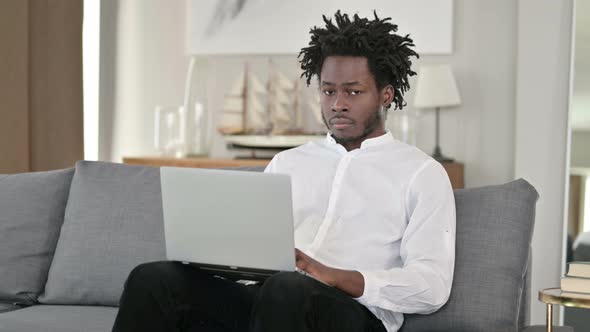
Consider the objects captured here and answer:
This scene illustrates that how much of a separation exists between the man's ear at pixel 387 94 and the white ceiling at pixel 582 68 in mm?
Result: 2038

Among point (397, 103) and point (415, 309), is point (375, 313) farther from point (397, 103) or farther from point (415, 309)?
point (397, 103)

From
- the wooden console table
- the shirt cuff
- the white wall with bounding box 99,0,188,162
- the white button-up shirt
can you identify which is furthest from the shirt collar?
the white wall with bounding box 99,0,188,162

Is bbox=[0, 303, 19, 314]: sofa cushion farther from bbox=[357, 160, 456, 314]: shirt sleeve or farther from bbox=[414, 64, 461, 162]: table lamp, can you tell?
bbox=[414, 64, 461, 162]: table lamp

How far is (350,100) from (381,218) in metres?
0.32

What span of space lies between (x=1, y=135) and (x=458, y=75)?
223 centimetres

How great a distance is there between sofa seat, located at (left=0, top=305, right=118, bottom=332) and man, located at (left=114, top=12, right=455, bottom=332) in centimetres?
45

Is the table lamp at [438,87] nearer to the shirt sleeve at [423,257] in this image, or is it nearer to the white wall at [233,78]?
the white wall at [233,78]

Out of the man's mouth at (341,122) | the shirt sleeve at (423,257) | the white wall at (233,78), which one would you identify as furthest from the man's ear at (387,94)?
the white wall at (233,78)

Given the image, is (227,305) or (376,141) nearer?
(227,305)

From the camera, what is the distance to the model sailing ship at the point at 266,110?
4895 mm

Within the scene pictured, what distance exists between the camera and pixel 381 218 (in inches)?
87.3

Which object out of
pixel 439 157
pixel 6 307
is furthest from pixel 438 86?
pixel 6 307

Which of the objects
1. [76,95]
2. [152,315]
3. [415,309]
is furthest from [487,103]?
[152,315]

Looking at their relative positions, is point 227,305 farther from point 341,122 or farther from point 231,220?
point 341,122
